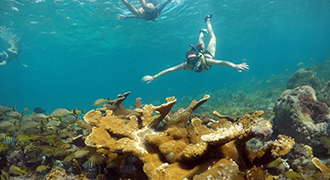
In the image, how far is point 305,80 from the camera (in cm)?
1177

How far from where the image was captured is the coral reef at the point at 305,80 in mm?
11398

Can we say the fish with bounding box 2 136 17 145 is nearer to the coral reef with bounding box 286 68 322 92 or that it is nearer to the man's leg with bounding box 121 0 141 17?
the man's leg with bounding box 121 0 141 17

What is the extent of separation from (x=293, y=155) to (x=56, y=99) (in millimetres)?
172425

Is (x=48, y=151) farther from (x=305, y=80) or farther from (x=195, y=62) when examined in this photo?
(x=305, y=80)

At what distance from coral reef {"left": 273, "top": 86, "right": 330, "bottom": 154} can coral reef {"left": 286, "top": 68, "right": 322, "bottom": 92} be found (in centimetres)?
867

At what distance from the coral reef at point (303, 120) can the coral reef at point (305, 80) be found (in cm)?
867

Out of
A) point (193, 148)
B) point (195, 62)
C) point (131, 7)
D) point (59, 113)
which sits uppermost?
point (131, 7)

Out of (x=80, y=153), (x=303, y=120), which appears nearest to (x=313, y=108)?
(x=303, y=120)

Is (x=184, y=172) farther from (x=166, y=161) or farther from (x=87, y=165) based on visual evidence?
(x=87, y=165)

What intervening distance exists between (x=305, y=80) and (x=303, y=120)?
10.3m

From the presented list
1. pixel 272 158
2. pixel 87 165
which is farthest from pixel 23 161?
pixel 272 158

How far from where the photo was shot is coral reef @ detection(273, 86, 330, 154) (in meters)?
4.12

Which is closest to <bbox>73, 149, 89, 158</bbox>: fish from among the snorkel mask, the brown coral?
the snorkel mask

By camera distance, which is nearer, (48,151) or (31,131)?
(48,151)
